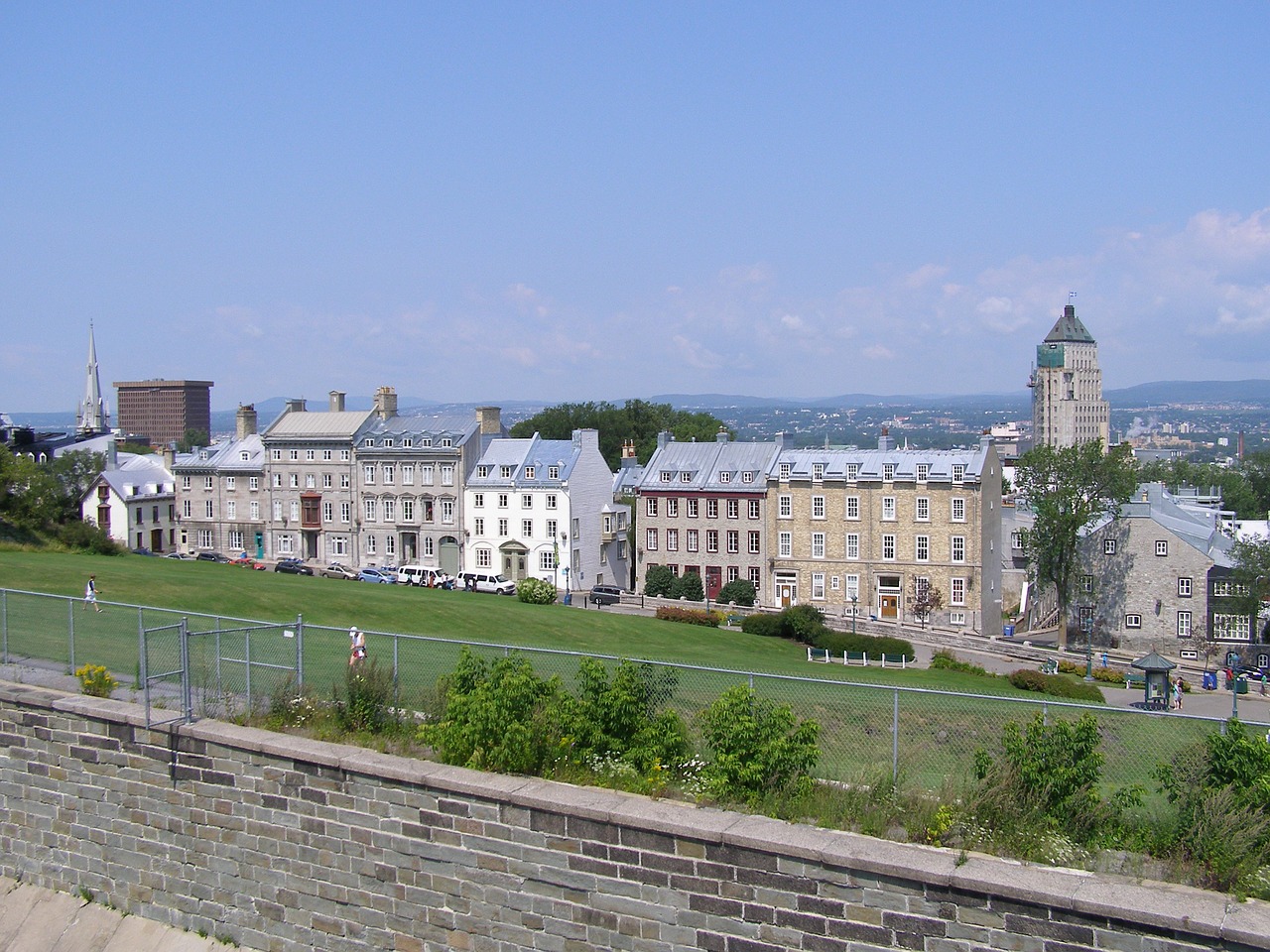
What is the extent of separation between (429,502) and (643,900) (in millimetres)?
63700

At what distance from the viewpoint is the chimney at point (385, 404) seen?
78062 millimetres

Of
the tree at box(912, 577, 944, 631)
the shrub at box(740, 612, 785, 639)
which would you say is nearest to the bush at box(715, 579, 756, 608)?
the shrub at box(740, 612, 785, 639)

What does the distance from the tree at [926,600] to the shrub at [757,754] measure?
52.6 meters

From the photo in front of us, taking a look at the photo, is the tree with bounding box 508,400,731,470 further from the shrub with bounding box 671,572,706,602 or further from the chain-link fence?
the chain-link fence

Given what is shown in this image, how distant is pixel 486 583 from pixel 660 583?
34.2 feet

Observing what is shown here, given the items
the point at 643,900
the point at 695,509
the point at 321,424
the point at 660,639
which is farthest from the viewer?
the point at 321,424

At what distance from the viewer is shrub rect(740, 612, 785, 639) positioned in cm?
5541

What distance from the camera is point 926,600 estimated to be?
6262 centimetres

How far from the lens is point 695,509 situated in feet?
228

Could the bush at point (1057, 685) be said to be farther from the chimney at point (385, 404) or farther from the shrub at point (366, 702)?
the chimney at point (385, 404)

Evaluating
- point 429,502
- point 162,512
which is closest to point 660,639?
point 429,502

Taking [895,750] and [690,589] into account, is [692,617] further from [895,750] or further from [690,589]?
[895,750]

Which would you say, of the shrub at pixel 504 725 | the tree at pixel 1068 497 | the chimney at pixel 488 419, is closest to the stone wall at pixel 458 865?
the shrub at pixel 504 725

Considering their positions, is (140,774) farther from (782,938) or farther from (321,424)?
(321,424)
